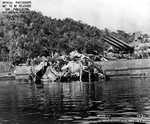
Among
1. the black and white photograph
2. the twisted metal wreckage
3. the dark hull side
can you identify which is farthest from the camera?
the dark hull side

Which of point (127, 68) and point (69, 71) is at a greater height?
point (127, 68)

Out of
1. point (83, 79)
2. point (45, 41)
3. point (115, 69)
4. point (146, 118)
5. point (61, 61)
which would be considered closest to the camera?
point (146, 118)

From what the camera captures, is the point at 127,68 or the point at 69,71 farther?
the point at 127,68

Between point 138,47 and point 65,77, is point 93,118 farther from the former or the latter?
point 138,47

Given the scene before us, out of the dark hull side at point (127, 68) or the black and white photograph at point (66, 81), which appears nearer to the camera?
the black and white photograph at point (66, 81)

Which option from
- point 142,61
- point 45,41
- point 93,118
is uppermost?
point 45,41

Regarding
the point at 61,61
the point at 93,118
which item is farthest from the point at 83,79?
the point at 93,118

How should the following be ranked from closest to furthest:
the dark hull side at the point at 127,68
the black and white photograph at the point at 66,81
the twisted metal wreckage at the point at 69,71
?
the black and white photograph at the point at 66,81, the twisted metal wreckage at the point at 69,71, the dark hull side at the point at 127,68

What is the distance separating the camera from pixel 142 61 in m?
129

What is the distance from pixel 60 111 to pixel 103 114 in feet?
17.5

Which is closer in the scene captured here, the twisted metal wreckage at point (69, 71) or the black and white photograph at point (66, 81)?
the black and white photograph at point (66, 81)

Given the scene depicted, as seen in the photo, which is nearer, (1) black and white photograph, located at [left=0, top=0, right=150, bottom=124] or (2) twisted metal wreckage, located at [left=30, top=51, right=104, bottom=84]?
(1) black and white photograph, located at [left=0, top=0, right=150, bottom=124]

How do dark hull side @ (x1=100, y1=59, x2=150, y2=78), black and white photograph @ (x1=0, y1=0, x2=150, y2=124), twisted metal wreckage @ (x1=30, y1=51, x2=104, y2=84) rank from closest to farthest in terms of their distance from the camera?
black and white photograph @ (x1=0, y1=0, x2=150, y2=124)
twisted metal wreckage @ (x1=30, y1=51, x2=104, y2=84)
dark hull side @ (x1=100, y1=59, x2=150, y2=78)

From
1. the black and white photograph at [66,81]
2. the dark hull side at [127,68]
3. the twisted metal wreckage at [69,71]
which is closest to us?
the black and white photograph at [66,81]
